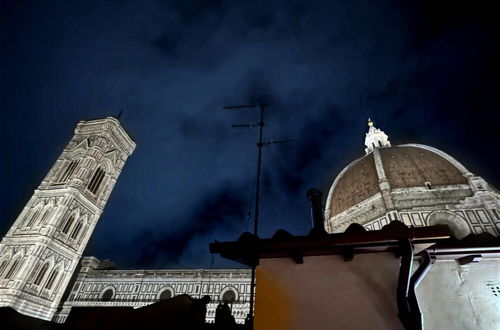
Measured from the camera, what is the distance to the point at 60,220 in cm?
3709

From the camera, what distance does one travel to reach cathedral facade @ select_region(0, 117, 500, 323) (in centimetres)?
2247

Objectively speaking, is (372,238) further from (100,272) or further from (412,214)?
(100,272)

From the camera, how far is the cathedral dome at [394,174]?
81.1 feet

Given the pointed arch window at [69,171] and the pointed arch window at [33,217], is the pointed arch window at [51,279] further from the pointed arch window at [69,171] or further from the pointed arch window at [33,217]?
the pointed arch window at [69,171]

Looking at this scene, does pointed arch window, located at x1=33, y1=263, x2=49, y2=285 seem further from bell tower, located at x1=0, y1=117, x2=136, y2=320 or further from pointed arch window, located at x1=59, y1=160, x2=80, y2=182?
pointed arch window, located at x1=59, y1=160, x2=80, y2=182

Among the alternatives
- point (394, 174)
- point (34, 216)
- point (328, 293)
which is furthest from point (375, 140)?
point (34, 216)

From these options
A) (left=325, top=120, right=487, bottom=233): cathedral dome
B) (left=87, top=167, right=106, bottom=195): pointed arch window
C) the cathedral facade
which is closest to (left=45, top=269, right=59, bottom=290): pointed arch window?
the cathedral facade

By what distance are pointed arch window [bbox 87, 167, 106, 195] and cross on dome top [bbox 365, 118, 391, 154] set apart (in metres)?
41.8

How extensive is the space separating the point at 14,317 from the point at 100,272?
42.6 meters

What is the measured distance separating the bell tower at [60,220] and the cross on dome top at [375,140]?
41267mm

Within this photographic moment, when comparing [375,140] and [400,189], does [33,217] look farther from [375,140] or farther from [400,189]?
[375,140]

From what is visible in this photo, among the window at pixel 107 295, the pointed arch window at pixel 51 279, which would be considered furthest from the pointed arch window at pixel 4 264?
the window at pixel 107 295

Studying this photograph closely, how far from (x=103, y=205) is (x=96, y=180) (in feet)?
13.8

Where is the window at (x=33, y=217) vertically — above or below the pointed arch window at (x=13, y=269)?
above
